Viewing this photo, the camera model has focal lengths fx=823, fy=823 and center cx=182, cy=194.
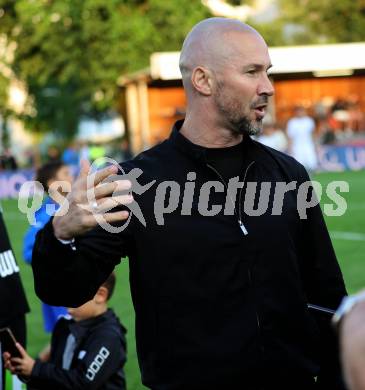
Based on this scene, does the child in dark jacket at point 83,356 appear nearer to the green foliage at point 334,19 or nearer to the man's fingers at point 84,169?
the man's fingers at point 84,169

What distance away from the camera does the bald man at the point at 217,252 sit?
2812 mm

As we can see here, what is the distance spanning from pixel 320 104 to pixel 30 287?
2444cm

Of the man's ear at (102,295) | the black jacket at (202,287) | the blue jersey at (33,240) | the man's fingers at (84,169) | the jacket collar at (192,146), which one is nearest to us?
the man's fingers at (84,169)

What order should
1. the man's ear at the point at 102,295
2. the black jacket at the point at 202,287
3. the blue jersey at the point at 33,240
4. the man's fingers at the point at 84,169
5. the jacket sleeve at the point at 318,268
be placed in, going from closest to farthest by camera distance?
1. the man's fingers at the point at 84,169
2. the black jacket at the point at 202,287
3. the jacket sleeve at the point at 318,268
4. the man's ear at the point at 102,295
5. the blue jersey at the point at 33,240

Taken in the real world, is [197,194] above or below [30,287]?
above

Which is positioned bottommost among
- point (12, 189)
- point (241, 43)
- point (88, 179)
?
point (12, 189)

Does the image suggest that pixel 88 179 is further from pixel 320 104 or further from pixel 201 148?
pixel 320 104

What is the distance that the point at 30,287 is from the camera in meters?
10.1

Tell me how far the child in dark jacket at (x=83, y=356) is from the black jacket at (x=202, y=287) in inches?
52.4

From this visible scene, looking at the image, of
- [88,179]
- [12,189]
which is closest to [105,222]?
[88,179]

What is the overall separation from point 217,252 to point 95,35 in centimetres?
3426

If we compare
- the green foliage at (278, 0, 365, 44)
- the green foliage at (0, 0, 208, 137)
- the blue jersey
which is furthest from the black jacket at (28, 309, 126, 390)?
the green foliage at (278, 0, 365, 44)

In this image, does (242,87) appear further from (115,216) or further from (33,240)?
(33,240)

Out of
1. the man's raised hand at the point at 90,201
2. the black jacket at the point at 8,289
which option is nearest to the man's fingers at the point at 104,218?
the man's raised hand at the point at 90,201
